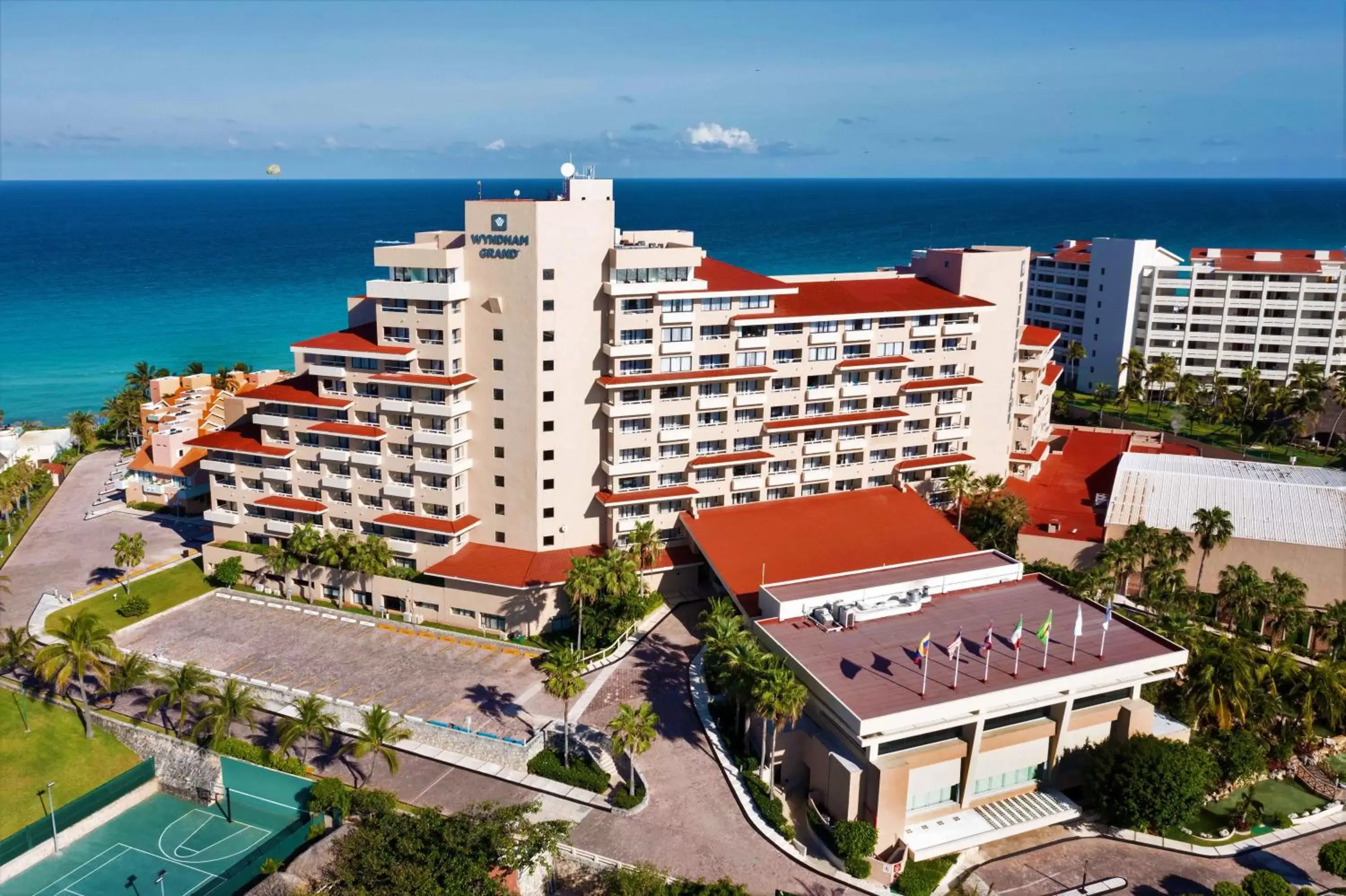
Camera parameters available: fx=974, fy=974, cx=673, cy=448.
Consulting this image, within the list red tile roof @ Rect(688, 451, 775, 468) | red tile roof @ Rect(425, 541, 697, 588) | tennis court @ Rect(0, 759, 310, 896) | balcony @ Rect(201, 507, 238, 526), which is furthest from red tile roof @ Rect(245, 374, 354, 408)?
tennis court @ Rect(0, 759, 310, 896)

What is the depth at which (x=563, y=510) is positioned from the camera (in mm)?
75875

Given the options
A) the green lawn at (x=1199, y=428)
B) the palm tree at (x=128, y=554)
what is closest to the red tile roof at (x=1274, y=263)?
the green lawn at (x=1199, y=428)

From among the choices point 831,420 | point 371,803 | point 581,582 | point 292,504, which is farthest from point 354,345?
point 831,420

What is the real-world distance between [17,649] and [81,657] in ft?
19.3

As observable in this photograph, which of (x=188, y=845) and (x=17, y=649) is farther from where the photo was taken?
(x=17, y=649)

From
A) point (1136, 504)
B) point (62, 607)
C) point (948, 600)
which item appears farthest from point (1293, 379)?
point (62, 607)

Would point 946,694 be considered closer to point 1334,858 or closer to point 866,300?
point 1334,858


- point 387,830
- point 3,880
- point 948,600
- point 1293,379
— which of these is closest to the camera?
point 387,830

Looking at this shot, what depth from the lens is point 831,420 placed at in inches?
3209

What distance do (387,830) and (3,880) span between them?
22.7 m

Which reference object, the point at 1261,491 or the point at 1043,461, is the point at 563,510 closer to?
the point at 1043,461

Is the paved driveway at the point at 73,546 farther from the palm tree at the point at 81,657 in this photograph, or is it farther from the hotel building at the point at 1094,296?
the hotel building at the point at 1094,296

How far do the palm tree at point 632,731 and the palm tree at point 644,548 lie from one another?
19179mm

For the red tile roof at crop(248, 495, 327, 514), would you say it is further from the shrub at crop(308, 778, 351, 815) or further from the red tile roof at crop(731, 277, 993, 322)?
the red tile roof at crop(731, 277, 993, 322)
